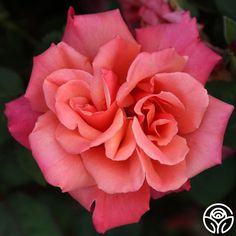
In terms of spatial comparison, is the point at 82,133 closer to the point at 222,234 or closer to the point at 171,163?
the point at 171,163

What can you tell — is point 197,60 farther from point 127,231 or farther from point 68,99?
point 127,231

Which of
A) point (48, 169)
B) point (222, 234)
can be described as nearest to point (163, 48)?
point (48, 169)

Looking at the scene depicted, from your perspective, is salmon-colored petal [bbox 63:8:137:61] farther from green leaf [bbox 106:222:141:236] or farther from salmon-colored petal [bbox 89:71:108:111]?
green leaf [bbox 106:222:141:236]

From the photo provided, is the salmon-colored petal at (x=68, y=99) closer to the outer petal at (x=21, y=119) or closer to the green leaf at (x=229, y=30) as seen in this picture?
the outer petal at (x=21, y=119)

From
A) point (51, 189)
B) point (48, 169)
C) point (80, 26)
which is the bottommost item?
point (51, 189)

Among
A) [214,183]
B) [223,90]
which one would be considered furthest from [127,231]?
[223,90]
